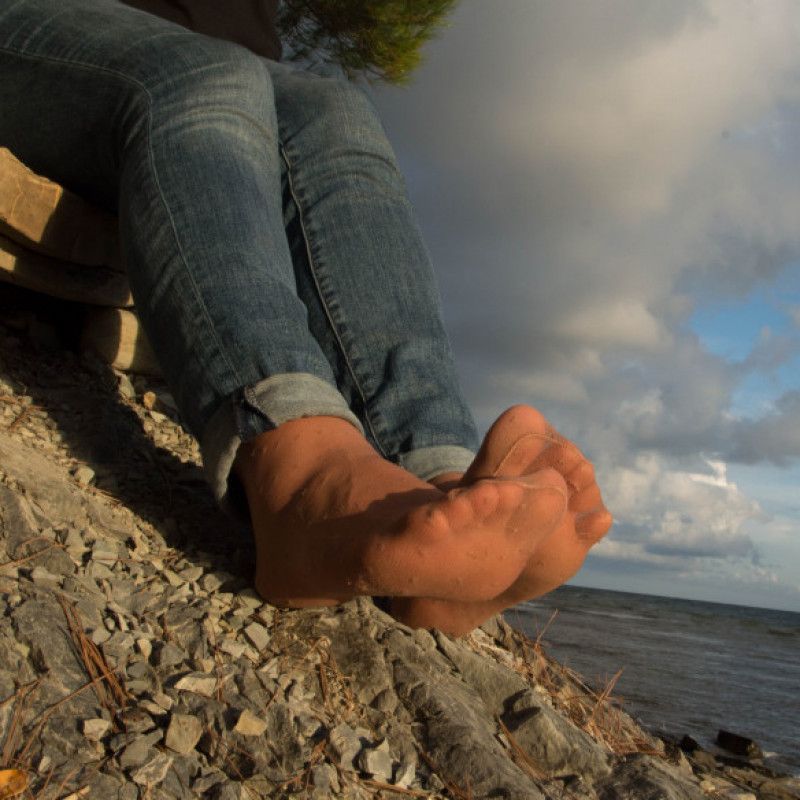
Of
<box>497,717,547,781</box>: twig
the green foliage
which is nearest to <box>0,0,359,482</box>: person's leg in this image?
<box>497,717,547,781</box>: twig

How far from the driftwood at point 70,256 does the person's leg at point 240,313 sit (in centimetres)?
17

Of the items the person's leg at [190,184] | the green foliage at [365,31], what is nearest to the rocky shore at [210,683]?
the person's leg at [190,184]

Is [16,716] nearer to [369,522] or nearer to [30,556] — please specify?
[30,556]

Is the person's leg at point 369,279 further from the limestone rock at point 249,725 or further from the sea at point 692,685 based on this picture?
the sea at point 692,685

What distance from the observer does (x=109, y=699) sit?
970 millimetres

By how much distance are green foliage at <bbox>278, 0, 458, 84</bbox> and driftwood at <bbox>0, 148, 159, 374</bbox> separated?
3.75 metres

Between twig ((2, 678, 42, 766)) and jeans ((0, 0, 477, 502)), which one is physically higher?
jeans ((0, 0, 477, 502))

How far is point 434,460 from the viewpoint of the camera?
4.21ft

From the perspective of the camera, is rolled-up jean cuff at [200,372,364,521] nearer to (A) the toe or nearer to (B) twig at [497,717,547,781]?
(A) the toe

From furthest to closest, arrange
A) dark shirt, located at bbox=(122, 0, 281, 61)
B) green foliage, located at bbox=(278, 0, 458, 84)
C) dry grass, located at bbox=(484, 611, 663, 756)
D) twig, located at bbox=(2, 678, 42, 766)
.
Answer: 1. green foliage, located at bbox=(278, 0, 458, 84)
2. dark shirt, located at bbox=(122, 0, 281, 61)
3. dry grass, located at bbox=(484, 611, 663, 756)
4. twig, located at bbox=(2, 678, 42, 766)

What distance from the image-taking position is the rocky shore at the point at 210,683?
917 mm

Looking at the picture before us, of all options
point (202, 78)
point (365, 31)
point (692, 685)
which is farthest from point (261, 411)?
point (692, 685)

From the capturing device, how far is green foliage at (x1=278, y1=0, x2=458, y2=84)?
5324 mm

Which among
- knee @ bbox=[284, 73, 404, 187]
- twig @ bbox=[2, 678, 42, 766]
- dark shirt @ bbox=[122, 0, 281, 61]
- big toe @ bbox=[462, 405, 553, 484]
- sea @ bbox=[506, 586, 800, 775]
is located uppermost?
big toe @ bbox=[462, 405, 553, 484]
